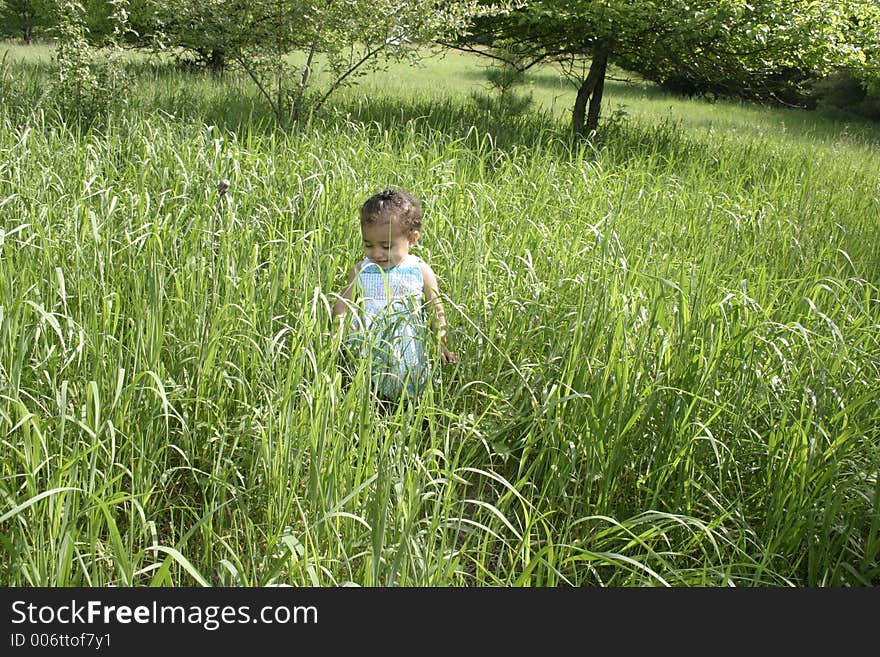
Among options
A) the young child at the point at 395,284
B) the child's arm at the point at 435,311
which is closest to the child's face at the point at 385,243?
the young child at the point at 395,284

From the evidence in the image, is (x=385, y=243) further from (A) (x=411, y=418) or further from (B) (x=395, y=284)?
(A) (x=411, y=418)

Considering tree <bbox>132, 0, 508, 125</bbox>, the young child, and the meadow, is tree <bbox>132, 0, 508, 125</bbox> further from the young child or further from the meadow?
the young child

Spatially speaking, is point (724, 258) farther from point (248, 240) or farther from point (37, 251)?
point (37, 251)

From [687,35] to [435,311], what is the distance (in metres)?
5.36

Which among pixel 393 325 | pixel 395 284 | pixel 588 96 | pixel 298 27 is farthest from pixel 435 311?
pixel 588 96

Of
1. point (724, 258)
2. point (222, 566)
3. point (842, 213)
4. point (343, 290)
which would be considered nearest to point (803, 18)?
point (842, 213)

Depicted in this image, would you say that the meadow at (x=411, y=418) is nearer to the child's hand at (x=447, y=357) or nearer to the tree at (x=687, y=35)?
the child's hand at (x=447, y=357)

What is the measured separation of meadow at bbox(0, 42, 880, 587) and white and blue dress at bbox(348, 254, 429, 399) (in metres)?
0.11

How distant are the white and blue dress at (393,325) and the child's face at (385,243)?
0.02 meters

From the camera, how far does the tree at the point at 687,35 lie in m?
6.59

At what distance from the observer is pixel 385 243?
110 inches

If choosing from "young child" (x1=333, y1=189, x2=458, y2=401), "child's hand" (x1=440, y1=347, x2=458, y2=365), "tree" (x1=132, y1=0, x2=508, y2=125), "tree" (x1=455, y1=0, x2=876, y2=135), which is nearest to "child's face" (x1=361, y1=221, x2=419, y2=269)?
"young child" (x1=333, y1=189, x2=458, y2=401)

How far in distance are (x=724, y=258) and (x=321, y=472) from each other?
273 cm

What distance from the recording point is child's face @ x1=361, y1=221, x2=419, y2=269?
2747 millimetres
